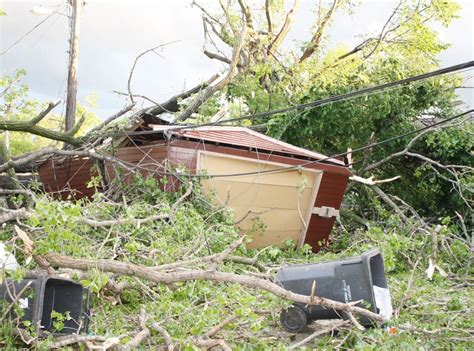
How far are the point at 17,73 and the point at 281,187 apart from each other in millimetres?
8342

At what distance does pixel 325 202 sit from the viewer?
396 inches

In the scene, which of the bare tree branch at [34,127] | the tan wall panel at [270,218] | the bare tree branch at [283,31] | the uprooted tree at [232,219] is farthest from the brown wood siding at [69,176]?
the bare tree branch at [283,31]

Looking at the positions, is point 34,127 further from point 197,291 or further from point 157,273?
point 157,273

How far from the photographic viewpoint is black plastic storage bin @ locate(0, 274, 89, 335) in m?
4.04

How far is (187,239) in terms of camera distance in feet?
23.0

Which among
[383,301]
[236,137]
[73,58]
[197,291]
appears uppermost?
[73,58]

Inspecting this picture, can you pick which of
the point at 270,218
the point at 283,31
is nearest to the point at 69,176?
the point at 270,218

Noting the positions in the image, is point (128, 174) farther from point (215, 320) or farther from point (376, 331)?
point (376, 331)

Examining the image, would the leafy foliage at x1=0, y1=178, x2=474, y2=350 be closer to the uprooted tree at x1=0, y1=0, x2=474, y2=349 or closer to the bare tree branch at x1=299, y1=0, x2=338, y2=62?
the uprooted tree at x1=0, y1=0, x2=474, y2=349

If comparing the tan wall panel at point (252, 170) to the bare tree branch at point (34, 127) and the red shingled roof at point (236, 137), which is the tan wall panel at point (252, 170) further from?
the bare tree branch at point (34, 127)

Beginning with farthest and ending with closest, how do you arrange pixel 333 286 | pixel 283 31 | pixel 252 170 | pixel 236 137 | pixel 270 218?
pixel 283 31, pixel 270 218, pixel 236 137, pixel 252 170, pixel 333 286

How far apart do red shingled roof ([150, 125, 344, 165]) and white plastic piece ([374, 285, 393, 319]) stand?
4.46 meters

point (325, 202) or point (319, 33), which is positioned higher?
point (319, 33)

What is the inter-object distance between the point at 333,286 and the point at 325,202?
5349mm
